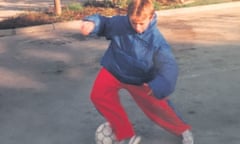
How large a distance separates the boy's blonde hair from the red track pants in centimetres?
61

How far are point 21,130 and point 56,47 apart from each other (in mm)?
3518

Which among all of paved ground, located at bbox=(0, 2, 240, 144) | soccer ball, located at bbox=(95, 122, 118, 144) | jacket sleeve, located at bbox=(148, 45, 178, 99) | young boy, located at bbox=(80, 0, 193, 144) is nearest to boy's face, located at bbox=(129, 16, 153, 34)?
young boy, located at bbox=(80, 0, 193, 144)

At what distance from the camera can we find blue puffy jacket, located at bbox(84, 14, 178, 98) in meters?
4.20

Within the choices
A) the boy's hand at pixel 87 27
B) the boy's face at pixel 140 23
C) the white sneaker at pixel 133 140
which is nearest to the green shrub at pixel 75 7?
the white sneaker at pixel 133 140

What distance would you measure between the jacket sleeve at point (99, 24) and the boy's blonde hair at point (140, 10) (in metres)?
0.32

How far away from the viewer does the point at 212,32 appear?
909cm

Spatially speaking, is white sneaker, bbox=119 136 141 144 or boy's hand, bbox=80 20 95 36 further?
white sneaker, bbox=119 136 141 144

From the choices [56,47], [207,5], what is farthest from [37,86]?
[207,5]

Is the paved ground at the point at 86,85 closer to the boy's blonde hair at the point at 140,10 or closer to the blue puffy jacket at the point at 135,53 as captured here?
the blue puffy jacket at the point at 135,53

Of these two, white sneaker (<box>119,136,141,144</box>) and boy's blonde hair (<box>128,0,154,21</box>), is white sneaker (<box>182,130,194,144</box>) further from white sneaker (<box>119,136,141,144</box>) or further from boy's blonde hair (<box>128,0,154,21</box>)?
boy's blonde hair (<box>128,0,154,21</box>)

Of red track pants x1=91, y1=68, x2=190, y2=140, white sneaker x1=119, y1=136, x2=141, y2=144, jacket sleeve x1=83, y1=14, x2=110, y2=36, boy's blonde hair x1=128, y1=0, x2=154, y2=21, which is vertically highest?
boy's blonde hair x1=128, y1=0, x2=154, y2=21

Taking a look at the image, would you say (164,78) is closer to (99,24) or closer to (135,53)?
(135,53)

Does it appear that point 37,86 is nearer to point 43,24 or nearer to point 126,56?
point 126,56

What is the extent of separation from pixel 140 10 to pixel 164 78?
20.3 inches
